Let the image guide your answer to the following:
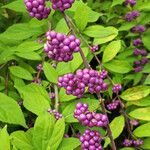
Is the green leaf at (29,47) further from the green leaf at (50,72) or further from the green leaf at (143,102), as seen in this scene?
the green leaf at (143,102)

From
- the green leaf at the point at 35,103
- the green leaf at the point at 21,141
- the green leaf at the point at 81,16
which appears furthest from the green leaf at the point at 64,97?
the green leaf at the point at 21,141

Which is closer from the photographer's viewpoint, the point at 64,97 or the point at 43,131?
the point at 43,131

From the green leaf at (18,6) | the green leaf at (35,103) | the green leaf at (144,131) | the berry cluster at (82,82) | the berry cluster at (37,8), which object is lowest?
the green leaf at (144,131)

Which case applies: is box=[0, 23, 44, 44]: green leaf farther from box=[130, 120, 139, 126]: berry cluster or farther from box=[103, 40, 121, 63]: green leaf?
box=[130, 120, 139, 126]: berry cluster

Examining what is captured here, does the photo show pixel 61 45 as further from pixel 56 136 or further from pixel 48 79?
pixel 48 79

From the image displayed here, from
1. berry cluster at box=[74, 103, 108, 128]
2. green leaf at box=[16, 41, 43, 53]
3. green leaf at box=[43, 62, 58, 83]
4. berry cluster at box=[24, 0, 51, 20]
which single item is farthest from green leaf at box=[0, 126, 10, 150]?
green leaf at box=[16, 41, 43, 53]

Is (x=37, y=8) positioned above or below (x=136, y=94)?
above

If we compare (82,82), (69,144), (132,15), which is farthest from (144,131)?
(132,15)
